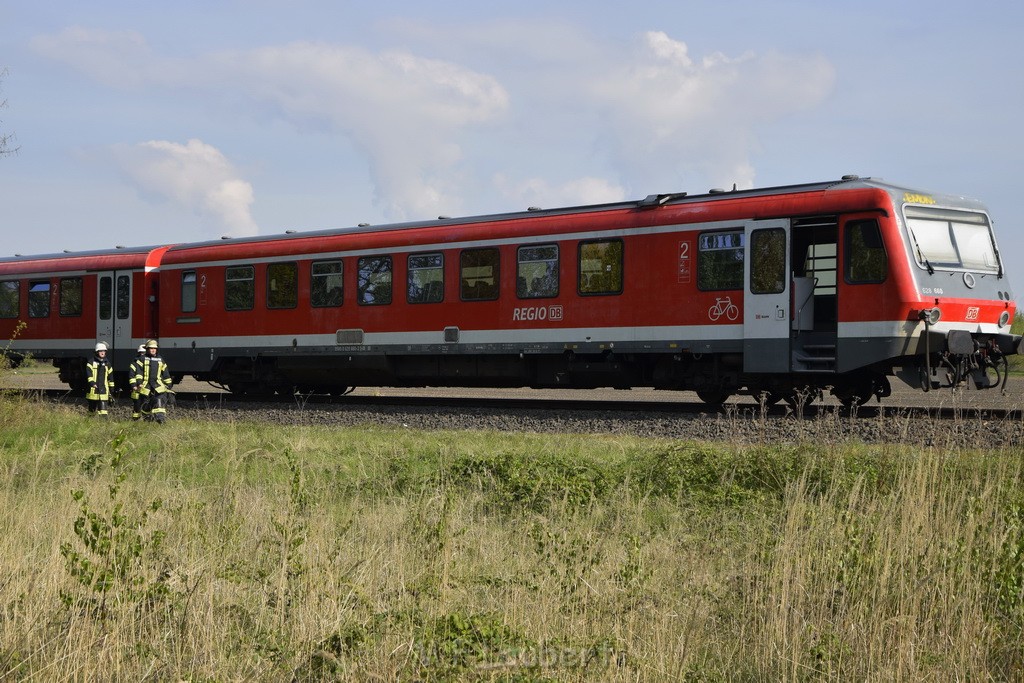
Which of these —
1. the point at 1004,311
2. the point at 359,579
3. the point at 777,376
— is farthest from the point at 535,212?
the point at 359,579

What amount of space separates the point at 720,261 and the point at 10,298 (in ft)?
58.8

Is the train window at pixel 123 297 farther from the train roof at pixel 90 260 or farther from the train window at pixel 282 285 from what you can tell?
the train window at pixel 282 285

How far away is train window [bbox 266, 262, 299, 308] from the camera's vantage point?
19938 millimetres

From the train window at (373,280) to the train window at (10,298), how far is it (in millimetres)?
10507

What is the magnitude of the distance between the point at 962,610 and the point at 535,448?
23.4 feet

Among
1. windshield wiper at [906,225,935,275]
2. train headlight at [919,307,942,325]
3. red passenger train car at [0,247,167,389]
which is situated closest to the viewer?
train headlight at [919,307,942,325]

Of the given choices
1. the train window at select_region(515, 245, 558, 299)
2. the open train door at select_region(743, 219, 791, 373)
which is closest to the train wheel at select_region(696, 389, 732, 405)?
the open train door at select_region(743, 219, 791, 373)

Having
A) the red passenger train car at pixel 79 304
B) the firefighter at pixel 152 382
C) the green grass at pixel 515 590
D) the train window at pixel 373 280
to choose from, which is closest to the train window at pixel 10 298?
the red passenger train car at pixel 79 304

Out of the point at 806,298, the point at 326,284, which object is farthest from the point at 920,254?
the point at 326,284

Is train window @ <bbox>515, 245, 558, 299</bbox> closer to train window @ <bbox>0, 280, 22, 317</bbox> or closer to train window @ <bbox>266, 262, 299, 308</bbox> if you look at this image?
train window @ <bbox>266, 262, 299, 308</bbox>

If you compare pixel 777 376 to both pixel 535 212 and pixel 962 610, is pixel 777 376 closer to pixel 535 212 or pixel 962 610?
pixel 535 212

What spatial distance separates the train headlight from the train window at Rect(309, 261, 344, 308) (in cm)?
1020

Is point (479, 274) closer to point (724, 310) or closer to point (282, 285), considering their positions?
point (724, 310)

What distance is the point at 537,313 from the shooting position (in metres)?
17.0
